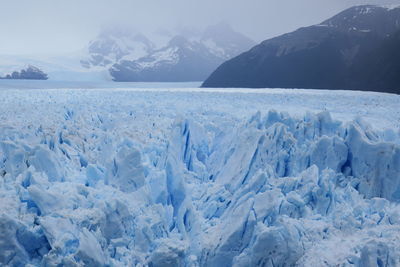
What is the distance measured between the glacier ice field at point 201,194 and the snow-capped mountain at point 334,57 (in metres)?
23.9

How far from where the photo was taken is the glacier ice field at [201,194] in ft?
14.4

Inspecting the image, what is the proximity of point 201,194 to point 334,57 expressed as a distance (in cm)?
3006

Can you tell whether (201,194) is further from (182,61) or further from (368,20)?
(182,61)

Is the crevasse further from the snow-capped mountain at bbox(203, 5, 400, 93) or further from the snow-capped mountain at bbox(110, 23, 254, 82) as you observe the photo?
the snow-capped mountain at bbox(110, 23, 254, 82)

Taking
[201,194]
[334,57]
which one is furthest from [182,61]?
[201,194]

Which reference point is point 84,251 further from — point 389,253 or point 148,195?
point 389,253

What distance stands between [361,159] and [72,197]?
4.61 meters

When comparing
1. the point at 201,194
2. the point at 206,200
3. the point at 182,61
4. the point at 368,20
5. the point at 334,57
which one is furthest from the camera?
the point at 182,61

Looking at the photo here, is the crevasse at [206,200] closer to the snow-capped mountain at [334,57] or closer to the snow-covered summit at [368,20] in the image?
the snow-capped mountain at [334,57]

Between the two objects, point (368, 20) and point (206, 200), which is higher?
point (368, 20)

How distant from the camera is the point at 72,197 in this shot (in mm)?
4961

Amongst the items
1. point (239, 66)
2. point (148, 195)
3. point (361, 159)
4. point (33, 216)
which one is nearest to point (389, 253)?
point (361, 159)

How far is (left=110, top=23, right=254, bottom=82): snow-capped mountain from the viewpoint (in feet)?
190

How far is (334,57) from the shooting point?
107 feet
